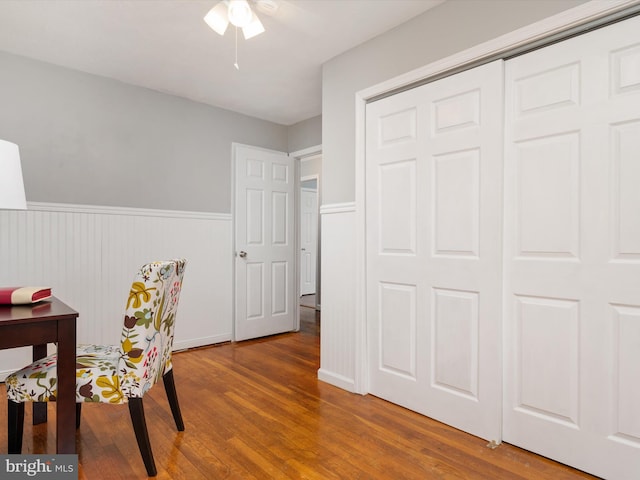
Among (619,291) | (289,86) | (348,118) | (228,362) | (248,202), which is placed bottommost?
(228,362)

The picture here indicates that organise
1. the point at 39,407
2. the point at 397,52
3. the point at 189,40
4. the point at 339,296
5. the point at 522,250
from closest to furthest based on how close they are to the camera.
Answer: the point at 522,250
the point at 39,407
the point at 397,52
the point at 189,40
the point at 339,296

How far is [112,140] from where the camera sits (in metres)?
3.22

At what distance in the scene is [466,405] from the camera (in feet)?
6.76

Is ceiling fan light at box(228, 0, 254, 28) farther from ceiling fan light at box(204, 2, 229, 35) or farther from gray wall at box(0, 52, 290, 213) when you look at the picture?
gray wall at box(0, 52, 290, 213)

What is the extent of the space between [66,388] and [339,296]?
1.72 metres

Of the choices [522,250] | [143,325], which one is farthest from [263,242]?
[522,250]

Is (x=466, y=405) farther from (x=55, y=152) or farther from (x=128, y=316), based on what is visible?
(x=55, y=152)

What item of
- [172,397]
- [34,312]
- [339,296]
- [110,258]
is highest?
[110,258]

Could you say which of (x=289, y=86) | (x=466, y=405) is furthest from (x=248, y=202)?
(x=466, y=405)

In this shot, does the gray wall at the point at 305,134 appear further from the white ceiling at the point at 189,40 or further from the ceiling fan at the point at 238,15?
the ceiling fan at the point at 238,15

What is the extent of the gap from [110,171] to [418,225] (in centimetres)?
262

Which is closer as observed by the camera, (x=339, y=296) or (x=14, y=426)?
(x=14, y=426)

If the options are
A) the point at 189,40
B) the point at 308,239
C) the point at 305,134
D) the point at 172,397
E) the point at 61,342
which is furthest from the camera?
the point at 308,239

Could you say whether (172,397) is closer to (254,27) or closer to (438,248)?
(438,248)
